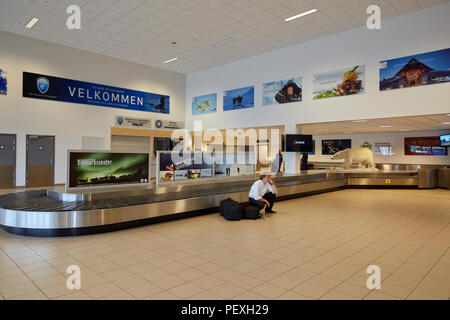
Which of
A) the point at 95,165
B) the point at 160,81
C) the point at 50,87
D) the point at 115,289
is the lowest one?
the point at 115,289

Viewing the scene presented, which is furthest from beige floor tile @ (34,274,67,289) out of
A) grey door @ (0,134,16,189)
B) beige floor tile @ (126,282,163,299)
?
grey door @ (0,134,16,189)

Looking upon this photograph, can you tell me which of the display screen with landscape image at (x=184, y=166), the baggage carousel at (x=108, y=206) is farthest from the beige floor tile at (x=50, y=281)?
the display screen with landscape image at (x=184, y=166)

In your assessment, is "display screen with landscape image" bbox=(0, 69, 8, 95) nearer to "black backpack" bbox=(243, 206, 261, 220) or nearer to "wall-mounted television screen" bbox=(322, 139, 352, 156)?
"black backpack" bbox=(243, 206, 261, 220)

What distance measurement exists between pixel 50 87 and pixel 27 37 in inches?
86.2

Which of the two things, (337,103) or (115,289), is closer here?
(115,289)

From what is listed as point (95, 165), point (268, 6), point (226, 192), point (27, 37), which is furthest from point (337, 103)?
point (27, 37)

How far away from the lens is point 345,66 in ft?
39.3

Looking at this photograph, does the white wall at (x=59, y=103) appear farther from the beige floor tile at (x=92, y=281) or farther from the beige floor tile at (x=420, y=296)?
the beige floor tile at (x=420, y=296)

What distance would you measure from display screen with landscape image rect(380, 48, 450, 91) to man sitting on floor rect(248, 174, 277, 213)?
6.45 meters

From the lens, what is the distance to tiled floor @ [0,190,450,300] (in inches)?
131

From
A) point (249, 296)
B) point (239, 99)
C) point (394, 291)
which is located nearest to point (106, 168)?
point (249, 296)

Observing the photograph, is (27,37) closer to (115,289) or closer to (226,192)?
(226,192)

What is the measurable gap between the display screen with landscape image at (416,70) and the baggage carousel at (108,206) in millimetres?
5704

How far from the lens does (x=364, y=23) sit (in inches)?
443
